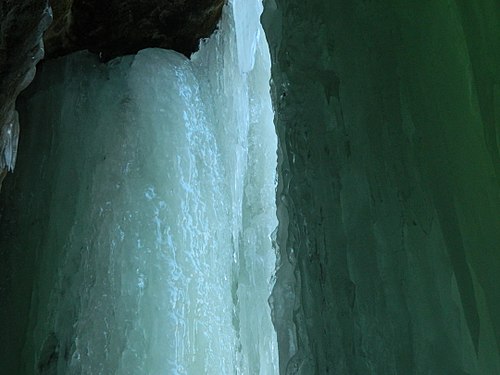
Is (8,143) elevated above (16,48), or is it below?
below

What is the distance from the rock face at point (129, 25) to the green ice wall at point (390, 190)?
122cm

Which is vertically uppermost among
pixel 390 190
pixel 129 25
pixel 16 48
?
pixel 129 25

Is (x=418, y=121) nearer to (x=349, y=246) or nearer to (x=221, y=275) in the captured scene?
(x=349, y=246)

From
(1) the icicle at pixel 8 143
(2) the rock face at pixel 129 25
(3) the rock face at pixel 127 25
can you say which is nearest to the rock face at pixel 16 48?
(1) the icicle at pixel 8 143

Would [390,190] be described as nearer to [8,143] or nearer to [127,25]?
[8,143]

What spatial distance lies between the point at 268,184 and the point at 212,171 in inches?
7.1

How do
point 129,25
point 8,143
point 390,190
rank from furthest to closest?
point 129,25
point 8,143
point 390,190

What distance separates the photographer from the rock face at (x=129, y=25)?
2410 mm

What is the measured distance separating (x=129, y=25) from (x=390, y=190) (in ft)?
5.12

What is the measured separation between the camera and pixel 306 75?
1.30m

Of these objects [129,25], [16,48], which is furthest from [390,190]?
[129,25]

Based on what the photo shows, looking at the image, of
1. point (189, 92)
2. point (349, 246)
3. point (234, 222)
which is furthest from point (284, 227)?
point (189, 92)

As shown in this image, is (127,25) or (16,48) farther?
(127,25)

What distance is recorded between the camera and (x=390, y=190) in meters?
1.13
